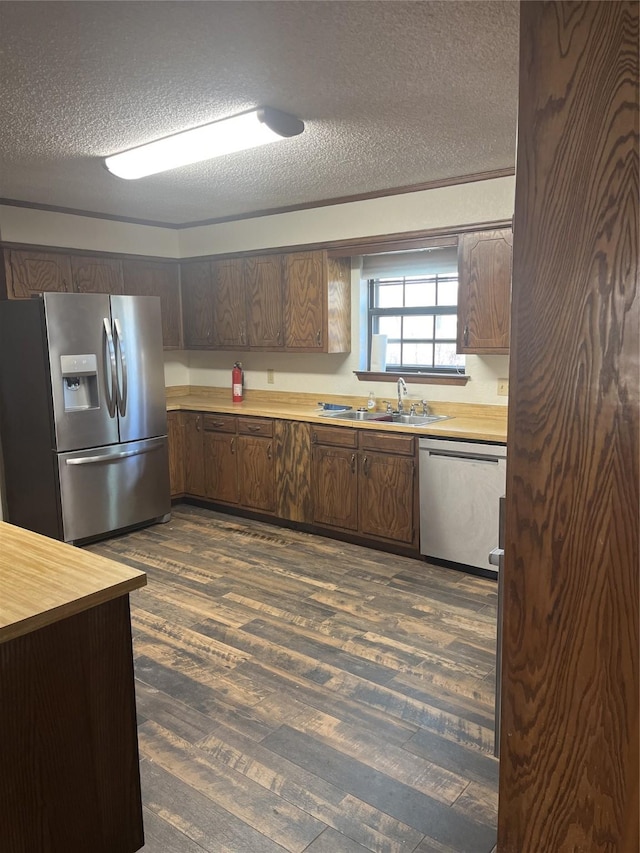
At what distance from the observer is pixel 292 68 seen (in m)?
2.27

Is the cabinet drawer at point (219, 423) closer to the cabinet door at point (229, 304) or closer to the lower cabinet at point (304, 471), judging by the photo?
the lower cabinet at point (304, 471)

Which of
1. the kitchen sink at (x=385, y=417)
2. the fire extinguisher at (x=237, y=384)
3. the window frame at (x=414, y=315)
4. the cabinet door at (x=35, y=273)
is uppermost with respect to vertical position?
the cabinet door at (x=35, y=273)

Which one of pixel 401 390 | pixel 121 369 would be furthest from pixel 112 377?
pixel 401 390

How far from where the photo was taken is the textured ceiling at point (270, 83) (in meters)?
1.90

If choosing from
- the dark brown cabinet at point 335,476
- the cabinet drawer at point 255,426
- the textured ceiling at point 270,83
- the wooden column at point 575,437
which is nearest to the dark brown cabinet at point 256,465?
the cabinet drawer at point 255,426

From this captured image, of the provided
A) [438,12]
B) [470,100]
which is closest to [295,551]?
[470,100]

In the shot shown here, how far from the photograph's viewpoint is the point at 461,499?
3768 millimetres

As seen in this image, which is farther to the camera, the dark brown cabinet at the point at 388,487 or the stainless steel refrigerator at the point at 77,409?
the stainless steel refrigerator at the point at 77,409

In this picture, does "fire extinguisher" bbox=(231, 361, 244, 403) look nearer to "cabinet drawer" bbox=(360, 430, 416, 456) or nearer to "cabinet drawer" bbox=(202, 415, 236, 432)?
"cabinet drawer" bbox=(202, 415, 236, 432)

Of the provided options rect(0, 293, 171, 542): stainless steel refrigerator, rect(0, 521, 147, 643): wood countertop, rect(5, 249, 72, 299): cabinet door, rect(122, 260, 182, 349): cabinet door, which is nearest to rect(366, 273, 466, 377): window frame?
rect(0, 293, 171, 542): stainless steel refrigerator

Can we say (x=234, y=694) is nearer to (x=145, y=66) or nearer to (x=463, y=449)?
(x=463, y=449)

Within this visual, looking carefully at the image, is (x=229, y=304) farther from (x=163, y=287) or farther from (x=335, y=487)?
(x=335, y=487)

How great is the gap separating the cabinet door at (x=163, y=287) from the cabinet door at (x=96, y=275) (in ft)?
0.25

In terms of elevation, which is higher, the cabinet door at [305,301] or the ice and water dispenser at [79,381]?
the cabinet door at [305,301]
